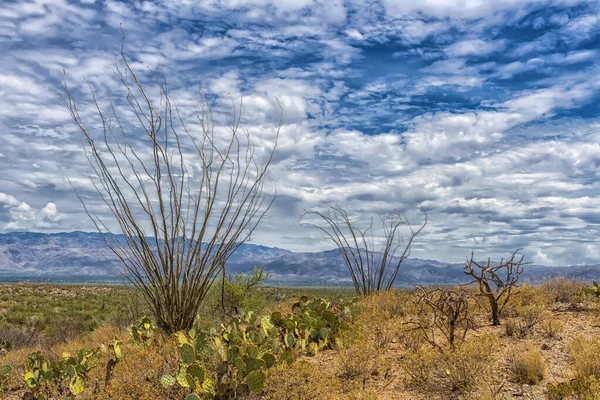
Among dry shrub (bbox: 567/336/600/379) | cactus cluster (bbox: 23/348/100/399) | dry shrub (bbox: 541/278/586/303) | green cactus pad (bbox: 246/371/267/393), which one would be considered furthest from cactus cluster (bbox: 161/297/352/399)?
dry shrub (bbox: 541/278/586/303)

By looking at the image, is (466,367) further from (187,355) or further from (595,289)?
(595,289)

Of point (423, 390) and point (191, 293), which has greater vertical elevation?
point (191, 293)

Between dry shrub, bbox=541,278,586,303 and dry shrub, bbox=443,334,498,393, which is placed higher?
dry shrub, bbox=541,278,586,303

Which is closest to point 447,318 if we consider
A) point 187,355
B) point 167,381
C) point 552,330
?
point 552,330

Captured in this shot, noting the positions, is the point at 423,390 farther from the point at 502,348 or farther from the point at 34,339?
the point at 34,339

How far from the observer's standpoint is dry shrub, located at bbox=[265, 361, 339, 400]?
5473mm

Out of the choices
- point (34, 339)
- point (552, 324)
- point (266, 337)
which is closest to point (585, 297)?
point (552, 324)

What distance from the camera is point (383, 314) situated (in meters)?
9.81

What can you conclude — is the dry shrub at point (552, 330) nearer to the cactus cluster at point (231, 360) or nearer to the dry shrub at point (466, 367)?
the dry shrub at point (466, 367)

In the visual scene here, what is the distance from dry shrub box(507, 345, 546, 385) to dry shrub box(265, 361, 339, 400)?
2209mm

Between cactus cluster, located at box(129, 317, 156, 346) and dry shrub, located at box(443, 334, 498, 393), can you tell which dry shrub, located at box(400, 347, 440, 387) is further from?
cactus cluster, located at box(129, 317, 156, 346)

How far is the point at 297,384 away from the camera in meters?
5.63

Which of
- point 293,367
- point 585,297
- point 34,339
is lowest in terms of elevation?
point 34,339

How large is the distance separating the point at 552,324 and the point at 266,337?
15.3 ft
